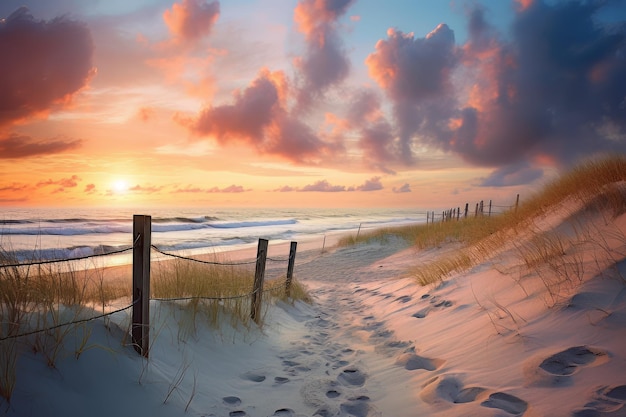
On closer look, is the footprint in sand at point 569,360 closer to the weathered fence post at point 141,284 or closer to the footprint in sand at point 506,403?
the footprint in sand at point 506,403

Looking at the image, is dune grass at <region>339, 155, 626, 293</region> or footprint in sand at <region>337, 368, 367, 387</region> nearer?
footprint in sand at <region>337, 368, 367, 387</region>

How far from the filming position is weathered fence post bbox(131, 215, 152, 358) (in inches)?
133

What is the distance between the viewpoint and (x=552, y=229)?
5699mm

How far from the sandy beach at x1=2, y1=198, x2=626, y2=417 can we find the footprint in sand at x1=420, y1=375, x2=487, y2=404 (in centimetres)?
2

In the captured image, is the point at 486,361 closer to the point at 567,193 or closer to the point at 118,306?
the point at 118,306

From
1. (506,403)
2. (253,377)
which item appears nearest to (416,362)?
(506,403)

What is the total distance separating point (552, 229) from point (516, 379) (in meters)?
3.62

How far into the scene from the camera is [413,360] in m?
3.96

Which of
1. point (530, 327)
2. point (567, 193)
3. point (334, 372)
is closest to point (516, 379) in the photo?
point (530, 327)

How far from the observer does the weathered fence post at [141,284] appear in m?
3.37

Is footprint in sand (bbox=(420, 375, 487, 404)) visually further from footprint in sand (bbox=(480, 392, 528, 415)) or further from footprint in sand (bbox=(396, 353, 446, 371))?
footprint in sand (bbox=(396, 353, 446, 371))

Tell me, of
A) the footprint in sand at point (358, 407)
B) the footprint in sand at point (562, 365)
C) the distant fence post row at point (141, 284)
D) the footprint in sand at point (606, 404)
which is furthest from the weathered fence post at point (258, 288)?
the footprint in sand at point (606, 404)

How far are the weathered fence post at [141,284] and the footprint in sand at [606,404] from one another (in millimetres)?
3276

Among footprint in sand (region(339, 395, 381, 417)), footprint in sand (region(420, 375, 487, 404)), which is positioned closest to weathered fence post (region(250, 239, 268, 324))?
footprint in sand (region(339, 395, 381, 417))
